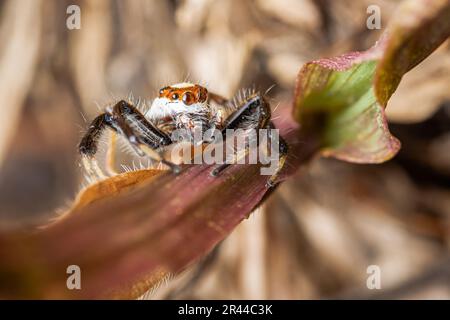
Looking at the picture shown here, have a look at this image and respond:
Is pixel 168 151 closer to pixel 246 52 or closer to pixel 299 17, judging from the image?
pixel 246 52

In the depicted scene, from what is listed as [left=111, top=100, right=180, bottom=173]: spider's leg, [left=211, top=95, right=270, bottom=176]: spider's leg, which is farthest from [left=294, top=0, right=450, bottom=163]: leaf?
[left=111, top=100, right=180, bottom=173]: spider's leg

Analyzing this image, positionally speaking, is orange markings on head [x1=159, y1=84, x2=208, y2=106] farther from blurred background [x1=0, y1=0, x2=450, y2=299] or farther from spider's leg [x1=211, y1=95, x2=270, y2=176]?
blurred background [x1=0, y1=0, x2=450, y2=299]

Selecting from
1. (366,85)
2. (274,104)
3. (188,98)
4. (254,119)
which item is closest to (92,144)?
(188,98)

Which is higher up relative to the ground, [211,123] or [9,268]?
[211,123]

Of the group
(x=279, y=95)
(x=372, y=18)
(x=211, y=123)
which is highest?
(x=372, y=18)

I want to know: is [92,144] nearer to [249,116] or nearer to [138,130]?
[138,130]

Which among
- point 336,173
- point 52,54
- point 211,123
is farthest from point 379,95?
point 52,54

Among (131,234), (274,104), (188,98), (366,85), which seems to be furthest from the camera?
(274,104)
